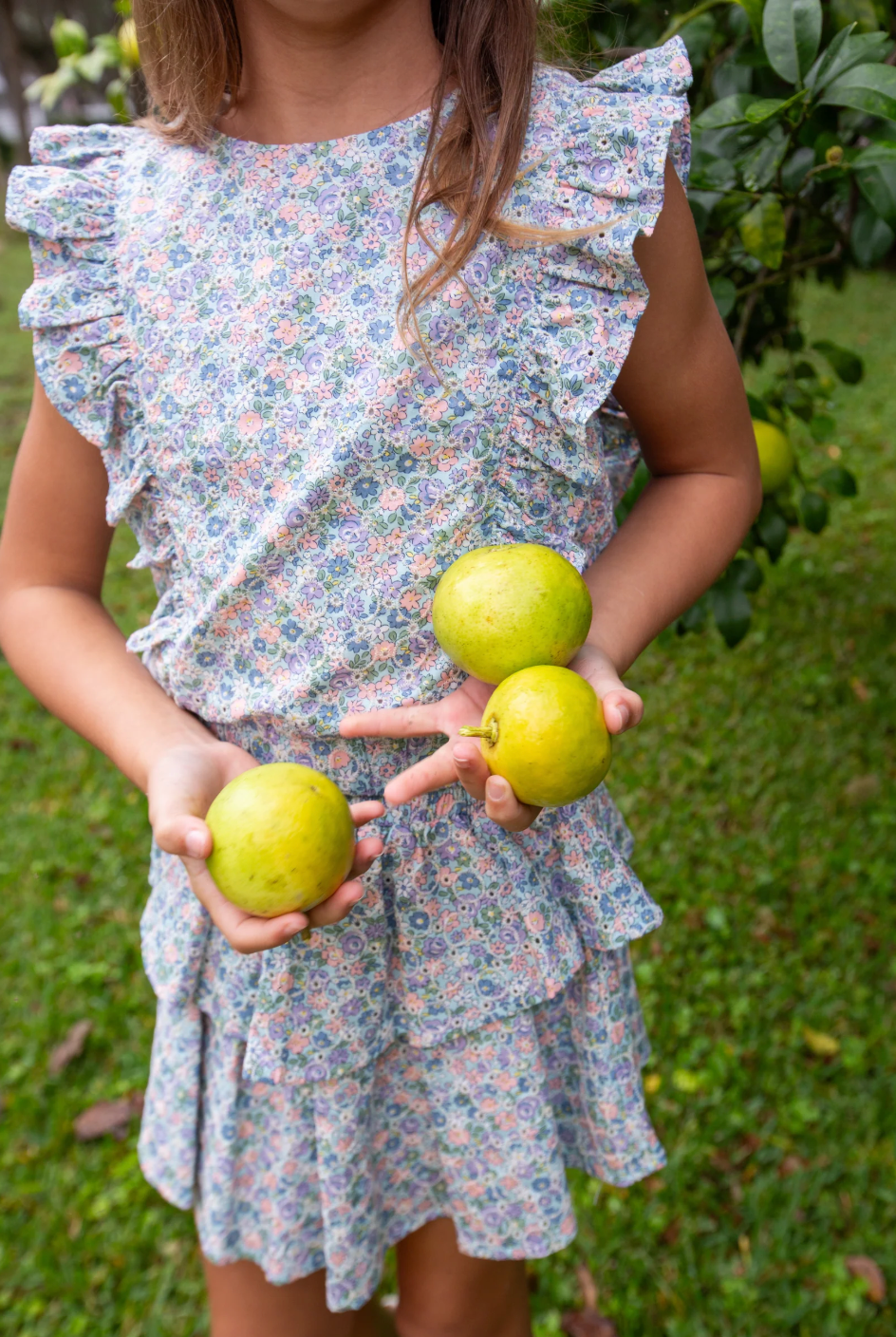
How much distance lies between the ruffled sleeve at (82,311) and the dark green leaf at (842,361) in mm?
1653

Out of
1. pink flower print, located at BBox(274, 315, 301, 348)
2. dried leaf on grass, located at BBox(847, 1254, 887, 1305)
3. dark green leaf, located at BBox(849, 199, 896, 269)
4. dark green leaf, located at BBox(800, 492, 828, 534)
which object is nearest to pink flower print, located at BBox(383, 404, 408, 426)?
pink flower print, located at BBox(274, 315, 301, 348)

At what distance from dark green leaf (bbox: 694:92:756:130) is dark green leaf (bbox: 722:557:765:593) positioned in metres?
0.85

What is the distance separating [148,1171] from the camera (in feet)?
5.67

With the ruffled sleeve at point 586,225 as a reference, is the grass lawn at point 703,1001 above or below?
below

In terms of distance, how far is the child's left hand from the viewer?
3.84 feet

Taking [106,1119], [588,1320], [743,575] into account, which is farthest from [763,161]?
[106,1119]

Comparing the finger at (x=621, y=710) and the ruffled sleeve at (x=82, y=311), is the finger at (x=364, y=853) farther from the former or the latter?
the ruffled sleeve at (x=82, y=311)

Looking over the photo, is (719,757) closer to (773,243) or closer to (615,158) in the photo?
(773,243)

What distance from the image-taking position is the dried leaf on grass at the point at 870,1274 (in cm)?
236

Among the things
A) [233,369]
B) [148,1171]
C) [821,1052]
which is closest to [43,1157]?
[148,1171]

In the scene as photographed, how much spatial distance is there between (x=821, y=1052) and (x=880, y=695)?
5.66 ft

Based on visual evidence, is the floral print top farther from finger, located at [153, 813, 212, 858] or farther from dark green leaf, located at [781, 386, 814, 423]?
dark green leaf, located at [781, 386, 814, 423]

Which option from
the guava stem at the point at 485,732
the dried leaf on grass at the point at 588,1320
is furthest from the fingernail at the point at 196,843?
the dried leaf on grass at the point at 588,1320

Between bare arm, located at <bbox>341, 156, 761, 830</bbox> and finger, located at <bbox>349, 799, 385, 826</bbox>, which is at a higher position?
bare arm, located at <bbox>341, 156, 761, 830</bbox>
